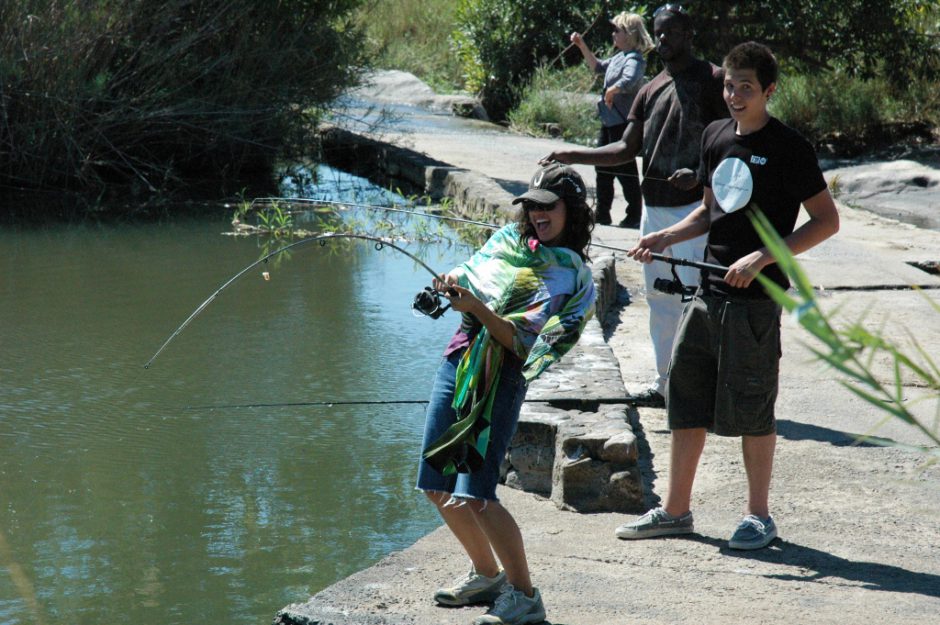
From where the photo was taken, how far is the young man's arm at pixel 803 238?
11.8ft

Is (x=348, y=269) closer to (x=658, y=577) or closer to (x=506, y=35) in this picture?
(x=658, y=577)

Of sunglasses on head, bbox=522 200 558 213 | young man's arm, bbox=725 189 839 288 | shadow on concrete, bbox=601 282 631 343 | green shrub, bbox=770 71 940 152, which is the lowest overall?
shadow on concrete, bbox=601 282 631 343

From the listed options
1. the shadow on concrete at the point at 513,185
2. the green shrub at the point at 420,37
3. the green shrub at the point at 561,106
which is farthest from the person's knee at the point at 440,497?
the green shrub at the point at 420,37

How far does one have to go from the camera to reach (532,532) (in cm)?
408

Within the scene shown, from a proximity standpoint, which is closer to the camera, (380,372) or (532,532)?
(532,532)

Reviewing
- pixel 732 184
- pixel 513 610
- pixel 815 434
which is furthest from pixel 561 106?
pixel 513 610

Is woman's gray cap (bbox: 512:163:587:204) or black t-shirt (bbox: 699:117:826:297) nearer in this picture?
woman's gray cap (bbox: 512:163:587:204)

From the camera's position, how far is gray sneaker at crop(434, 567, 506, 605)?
11.0 ft

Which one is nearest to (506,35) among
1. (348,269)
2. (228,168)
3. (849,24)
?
(849,24)

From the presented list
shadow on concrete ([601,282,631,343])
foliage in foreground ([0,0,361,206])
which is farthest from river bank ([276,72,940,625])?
foliage in foreground ([0,0,361,206])

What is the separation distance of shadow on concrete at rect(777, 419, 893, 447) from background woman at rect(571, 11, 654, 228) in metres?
2.62

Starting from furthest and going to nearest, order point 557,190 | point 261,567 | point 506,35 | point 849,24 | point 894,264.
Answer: point 506,35, point 849,24, point 894,264, point 261,567, point 557,190

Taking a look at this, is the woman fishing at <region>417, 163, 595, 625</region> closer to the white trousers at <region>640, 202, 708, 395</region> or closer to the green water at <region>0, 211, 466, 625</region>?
the green water at <region>0, 211, 466, 625</region>

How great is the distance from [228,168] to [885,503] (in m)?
10.1
